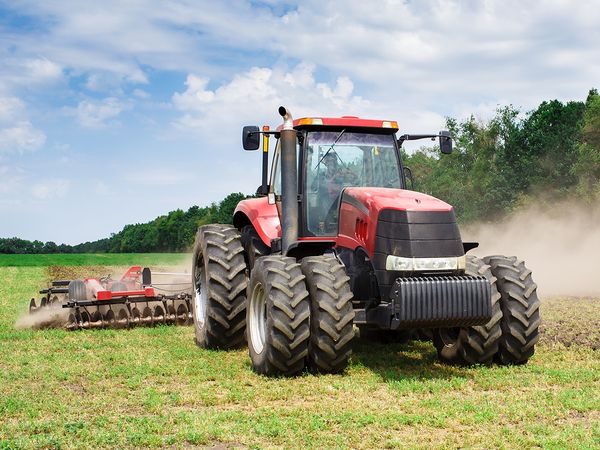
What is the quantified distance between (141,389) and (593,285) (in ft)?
57.9

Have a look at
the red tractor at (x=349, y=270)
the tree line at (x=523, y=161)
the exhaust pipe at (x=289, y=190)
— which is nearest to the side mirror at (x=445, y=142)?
the red tractor at (x=349, y=270)

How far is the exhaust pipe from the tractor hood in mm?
681

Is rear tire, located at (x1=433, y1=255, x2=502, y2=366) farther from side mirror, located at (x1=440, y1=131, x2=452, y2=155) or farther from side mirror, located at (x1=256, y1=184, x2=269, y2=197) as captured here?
side mirror, located at (x1=256, y1=184, x2=269, y2=197)

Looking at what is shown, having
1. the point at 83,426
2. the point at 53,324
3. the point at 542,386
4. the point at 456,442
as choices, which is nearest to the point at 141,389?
the point at 83,426

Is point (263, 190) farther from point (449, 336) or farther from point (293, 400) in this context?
point (293, 400)

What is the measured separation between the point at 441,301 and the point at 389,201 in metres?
1.31

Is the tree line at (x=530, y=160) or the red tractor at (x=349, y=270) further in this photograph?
the tree line at (x=530, y=160)

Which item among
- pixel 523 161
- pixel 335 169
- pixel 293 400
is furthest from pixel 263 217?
pixel 523 161

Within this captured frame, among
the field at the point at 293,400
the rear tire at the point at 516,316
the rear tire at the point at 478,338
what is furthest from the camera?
the rear tire at the point at 516,316

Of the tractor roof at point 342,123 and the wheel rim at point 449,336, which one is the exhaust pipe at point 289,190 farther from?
the wheel rim at point 449,336

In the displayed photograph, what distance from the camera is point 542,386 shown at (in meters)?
7.81

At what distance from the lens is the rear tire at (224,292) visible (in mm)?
9969

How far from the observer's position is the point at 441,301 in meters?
7.71

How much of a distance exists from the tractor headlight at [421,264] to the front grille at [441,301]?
18 cm
